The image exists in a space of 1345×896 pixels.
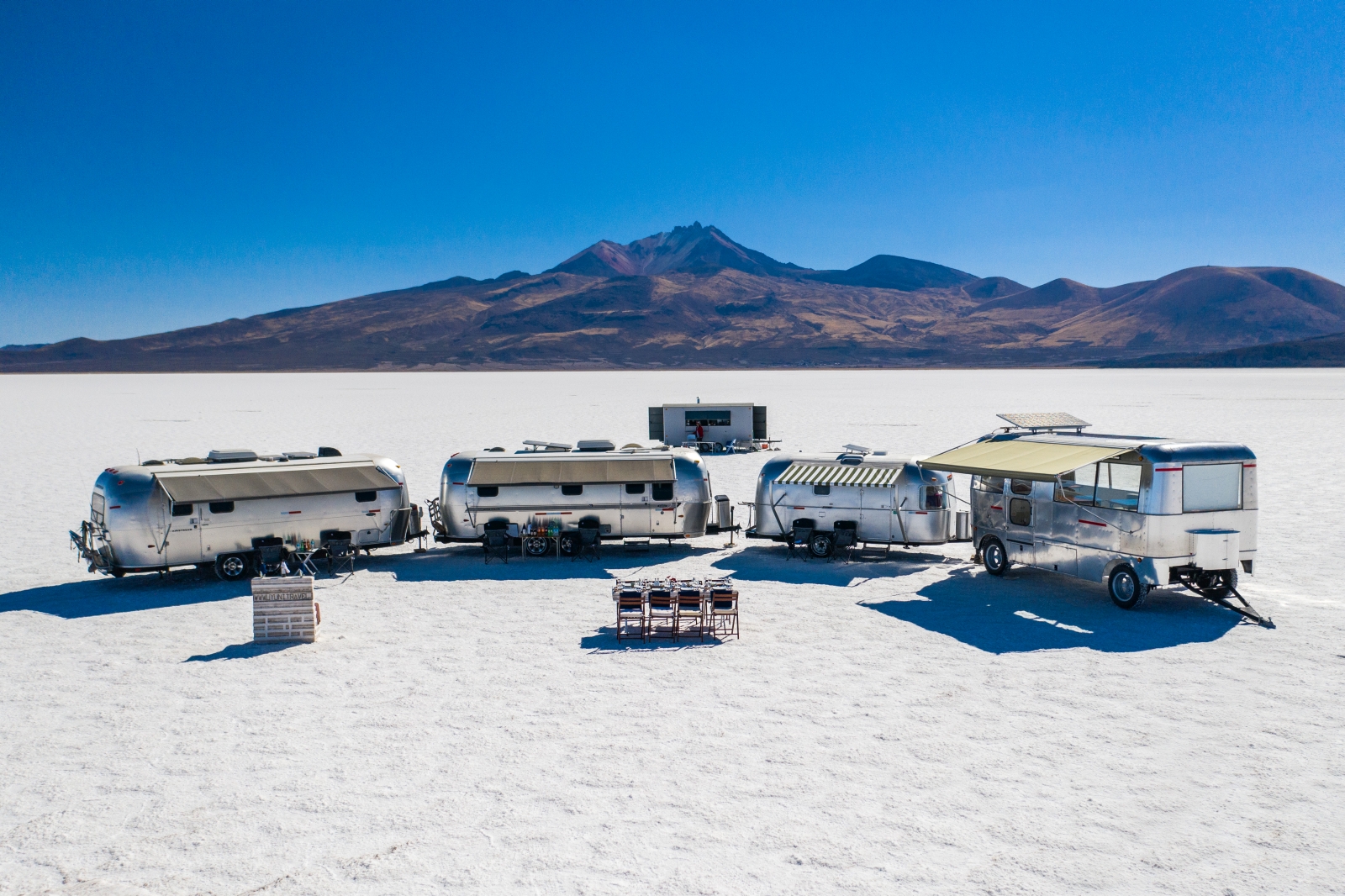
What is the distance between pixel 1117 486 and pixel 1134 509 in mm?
783

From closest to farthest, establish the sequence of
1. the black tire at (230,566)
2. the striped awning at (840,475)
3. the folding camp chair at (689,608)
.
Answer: the folding camp chair at (689,608) → the black tire at (230,566) → the striped awning at (840,475)

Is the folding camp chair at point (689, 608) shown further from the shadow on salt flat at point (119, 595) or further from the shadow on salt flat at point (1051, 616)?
the shadow on salt flat at point (119, 595)

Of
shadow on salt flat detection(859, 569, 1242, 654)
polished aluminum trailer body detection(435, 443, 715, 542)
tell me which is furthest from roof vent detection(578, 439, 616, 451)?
shadow on salt flat detection(859, 569, 1242, 654)

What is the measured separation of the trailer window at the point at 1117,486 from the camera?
47.4 ft

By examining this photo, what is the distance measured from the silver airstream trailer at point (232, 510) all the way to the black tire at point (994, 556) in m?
11.5

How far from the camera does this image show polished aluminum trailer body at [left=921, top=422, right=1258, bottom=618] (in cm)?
1403

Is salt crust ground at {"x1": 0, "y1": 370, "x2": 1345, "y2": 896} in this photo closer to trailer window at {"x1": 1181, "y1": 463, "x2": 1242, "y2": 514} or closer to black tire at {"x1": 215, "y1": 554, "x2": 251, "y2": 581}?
black tire at {"x1": 215, "y1": 554, "x2": 251, "y2": 581}

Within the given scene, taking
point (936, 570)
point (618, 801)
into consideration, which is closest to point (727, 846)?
point (618, 801)

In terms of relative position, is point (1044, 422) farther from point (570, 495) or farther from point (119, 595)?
point (119, 595)

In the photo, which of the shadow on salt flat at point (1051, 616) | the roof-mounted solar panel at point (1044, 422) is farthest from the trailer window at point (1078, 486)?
the roof-mounted solar panel at point (1044, 422)

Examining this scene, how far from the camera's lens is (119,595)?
1648cm

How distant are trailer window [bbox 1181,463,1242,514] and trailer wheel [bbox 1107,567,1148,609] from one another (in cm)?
129

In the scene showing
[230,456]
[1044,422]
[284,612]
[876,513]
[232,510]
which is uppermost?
[1044,422]

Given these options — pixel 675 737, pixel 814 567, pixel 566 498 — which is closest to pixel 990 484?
pixel 814 567
